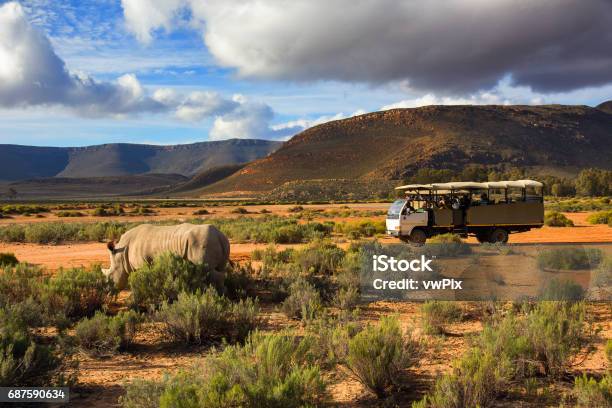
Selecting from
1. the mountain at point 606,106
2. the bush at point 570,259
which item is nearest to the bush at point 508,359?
the bush at point 570,259

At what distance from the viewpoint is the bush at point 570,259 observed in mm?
11438

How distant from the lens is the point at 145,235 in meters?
10.4

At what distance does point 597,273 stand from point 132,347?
8667 millimetres

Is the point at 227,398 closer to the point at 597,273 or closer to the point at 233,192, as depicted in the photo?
the point at 597,273

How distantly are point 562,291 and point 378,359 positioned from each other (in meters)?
4.57

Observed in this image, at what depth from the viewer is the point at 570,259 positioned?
38.5ft

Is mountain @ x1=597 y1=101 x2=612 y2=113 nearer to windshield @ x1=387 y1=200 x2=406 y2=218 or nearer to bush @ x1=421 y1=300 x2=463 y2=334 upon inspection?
windshield @ x1=387 y1=200 x2=406 y2=218

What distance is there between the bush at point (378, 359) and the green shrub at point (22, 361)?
3.20 meters

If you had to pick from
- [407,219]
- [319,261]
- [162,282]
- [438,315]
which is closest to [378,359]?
[438,315]

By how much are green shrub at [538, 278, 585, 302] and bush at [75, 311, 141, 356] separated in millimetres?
6376

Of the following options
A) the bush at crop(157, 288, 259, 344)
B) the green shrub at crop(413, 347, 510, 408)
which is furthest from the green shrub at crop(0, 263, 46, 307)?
the green shrub at crop(413, 347, 510, 408)

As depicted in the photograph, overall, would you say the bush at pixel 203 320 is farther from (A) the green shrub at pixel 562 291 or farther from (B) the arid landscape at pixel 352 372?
(A) the green shrub at pixel 562 291

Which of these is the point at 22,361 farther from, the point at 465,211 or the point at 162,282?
the point at 465,211

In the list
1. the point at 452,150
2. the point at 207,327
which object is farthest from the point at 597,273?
the point at 452,150
